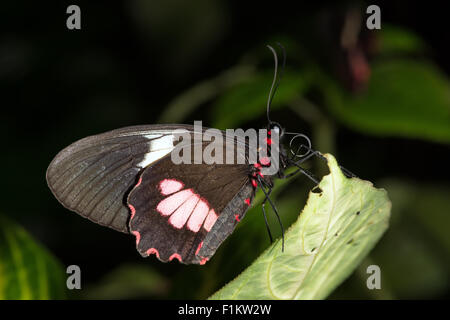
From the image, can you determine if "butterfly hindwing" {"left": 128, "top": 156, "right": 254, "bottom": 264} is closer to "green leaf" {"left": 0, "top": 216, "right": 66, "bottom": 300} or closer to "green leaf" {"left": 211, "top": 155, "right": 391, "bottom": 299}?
"green leaf" {"left": 0, "top": 216, "right": 66, "bottom": 300}

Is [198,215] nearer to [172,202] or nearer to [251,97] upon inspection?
[172,202]

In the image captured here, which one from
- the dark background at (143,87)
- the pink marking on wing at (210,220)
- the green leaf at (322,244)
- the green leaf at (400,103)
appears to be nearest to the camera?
the green leaf at (322,244)

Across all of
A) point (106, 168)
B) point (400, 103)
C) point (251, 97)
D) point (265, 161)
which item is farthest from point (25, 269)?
point (400, 103)

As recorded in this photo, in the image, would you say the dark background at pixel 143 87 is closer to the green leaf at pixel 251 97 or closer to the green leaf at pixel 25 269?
the green leaf at pixel 251 97

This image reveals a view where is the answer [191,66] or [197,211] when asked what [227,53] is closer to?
[191,66]

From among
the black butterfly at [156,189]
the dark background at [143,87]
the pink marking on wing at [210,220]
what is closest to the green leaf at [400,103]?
the dark background at [143,87]

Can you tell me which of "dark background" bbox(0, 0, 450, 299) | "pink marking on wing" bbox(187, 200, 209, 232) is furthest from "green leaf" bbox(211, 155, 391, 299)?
"dark background" bbox(0, 0, 450, 299)

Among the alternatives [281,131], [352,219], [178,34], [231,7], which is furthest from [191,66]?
[352,219]
